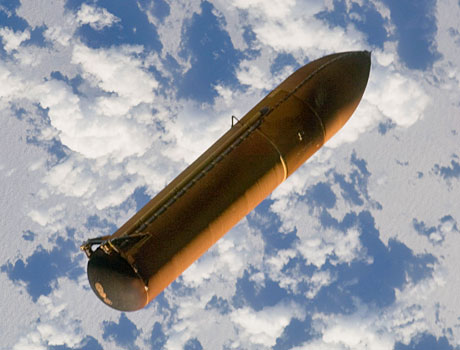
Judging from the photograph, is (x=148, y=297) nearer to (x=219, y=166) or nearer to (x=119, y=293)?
(x=119, y=293)

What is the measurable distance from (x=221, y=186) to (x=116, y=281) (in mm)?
5725

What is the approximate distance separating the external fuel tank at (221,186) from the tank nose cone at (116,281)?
0.04 m

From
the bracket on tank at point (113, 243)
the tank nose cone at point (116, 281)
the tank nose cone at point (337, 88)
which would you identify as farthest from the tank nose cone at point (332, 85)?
the tank nose cone at point (116, 281)

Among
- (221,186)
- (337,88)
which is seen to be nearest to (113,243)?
(221,186)

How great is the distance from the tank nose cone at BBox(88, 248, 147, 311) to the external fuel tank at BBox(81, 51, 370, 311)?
0.04m

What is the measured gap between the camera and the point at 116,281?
622 inches

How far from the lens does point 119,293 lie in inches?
627

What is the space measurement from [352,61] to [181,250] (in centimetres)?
1430

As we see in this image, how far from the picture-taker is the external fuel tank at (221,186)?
1609 centimetres

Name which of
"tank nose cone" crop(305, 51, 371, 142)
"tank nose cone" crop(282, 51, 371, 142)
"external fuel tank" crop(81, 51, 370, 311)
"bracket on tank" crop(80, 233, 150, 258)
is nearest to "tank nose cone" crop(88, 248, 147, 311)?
"external fuel tank" crop(81, 51, 370, 311)

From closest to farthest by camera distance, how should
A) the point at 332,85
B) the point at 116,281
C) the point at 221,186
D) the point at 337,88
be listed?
the point at 116,281 < the point at 221,186 < the point at 332,85 < the point at 337,88

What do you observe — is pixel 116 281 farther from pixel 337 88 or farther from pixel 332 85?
pixel 337 88

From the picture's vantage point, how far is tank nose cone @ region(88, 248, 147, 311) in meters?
15.8

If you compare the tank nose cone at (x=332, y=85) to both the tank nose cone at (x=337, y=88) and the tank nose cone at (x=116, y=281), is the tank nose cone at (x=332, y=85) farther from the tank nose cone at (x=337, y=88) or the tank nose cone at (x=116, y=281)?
the tank nose cone at (x=116, y=281)
